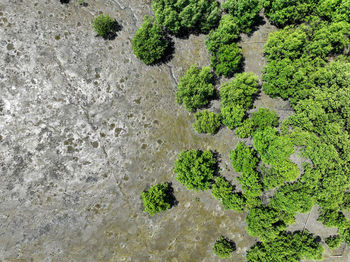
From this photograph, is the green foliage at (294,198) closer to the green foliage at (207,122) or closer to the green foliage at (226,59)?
the green foliage at (207,122)

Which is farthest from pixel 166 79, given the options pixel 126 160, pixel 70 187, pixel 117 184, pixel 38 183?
pixel 38 183

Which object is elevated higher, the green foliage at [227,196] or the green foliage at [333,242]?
the green foliage at [227,196]

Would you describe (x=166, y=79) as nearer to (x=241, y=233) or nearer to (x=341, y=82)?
(x=341, y=82)

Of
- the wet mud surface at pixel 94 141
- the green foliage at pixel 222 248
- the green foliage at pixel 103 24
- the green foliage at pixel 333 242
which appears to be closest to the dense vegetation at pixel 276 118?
the green foliage at pixel 333 242

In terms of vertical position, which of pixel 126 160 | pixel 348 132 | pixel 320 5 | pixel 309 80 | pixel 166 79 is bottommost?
pixel 126 160

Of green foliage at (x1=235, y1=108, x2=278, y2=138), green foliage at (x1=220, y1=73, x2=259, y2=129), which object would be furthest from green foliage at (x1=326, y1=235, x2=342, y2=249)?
green foliage at (x1=220, y1=73, x2=259, y2=129)

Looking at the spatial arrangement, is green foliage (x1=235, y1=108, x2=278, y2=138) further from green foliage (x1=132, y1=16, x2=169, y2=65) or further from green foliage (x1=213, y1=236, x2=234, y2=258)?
green foliage (x1=213, y1=236, x2=234, y2=258)
